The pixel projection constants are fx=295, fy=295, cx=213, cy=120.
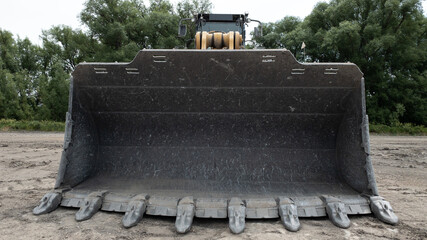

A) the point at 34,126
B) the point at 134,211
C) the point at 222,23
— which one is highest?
the point at 222,23

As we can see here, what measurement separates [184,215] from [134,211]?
384 mm

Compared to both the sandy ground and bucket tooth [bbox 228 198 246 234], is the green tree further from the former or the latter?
bucket tooth [bbox 228 198 246 234]

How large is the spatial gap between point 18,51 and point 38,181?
983 inches

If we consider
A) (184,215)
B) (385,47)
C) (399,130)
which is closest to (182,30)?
(184,215)

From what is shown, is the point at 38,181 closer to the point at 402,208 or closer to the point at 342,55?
the point at 402,208

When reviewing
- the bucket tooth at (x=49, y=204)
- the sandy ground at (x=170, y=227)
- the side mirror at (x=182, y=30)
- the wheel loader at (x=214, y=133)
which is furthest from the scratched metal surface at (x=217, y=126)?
the side mirror at (x=182, y=30)

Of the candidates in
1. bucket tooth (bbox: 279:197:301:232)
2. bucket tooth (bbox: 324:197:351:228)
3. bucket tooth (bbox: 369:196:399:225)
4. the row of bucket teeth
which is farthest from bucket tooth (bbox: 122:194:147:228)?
bucket tooth (bbox: 369:196:399:225)

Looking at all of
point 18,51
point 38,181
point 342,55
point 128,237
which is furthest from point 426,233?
point 18,51

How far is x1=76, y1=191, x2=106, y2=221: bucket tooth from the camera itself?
2219 mm

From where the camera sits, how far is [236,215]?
213 cm

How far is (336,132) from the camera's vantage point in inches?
117

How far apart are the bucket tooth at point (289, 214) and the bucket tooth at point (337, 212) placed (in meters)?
0.26

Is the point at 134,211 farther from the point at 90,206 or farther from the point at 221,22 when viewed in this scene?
the point at 221,22

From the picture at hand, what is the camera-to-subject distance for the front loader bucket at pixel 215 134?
2.52 metres
